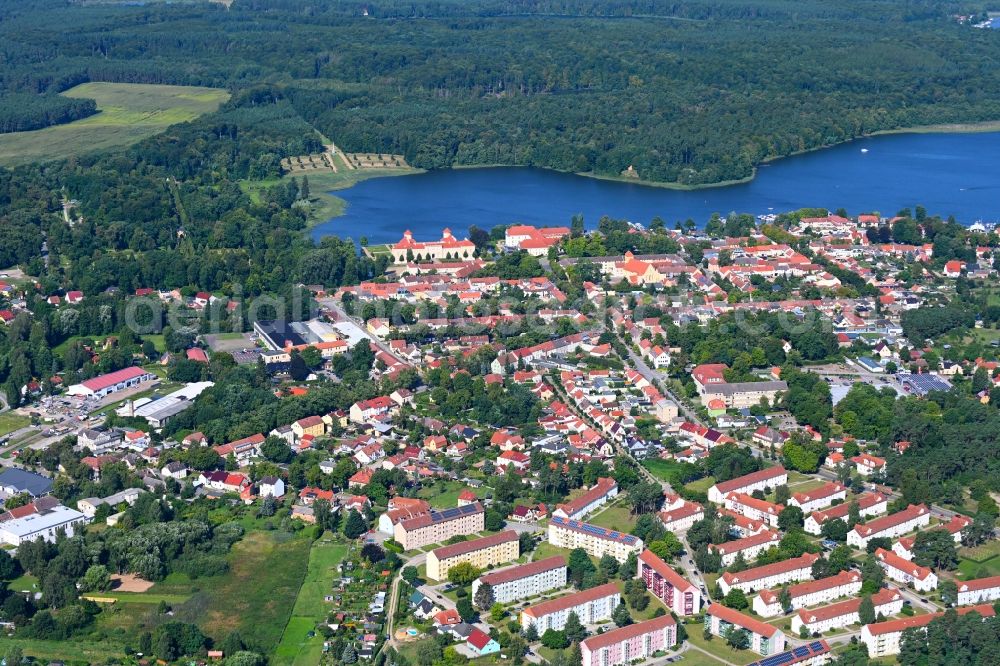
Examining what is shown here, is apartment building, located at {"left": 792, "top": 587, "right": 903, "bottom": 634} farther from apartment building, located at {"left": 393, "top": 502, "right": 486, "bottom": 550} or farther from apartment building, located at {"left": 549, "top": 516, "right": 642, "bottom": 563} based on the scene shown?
apartment building, located at {"left": 393, "top": 502, "right": 486, "bottom": 550}

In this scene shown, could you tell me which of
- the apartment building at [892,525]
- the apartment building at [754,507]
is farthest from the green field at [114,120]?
the apartment building at [892,525]

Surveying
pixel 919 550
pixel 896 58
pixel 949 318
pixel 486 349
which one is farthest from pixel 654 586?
pixel 896 58

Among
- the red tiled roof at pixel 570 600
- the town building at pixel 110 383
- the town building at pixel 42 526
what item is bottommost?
the town building at pixel 110 383

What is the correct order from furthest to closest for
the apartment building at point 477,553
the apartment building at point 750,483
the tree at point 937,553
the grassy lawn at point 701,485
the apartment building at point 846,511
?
the grassy lawn at point 701,485 < the apartment building at point 750,483 < the apartment building at point 846,511 < the tree at point 937,553 < the apartment building at point 477,553

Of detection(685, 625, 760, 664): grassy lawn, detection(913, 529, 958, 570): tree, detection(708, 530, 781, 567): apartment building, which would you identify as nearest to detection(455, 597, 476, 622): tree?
detection(685, 625, 760, 664): grassy lawn

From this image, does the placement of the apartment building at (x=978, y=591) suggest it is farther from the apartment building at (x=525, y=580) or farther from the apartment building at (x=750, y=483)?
the apartment building at (x=525, y=580)

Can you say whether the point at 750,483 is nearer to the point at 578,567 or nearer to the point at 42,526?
the point at 578,567

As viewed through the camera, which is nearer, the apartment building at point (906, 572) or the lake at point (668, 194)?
the apartment building at point (906, 572)
